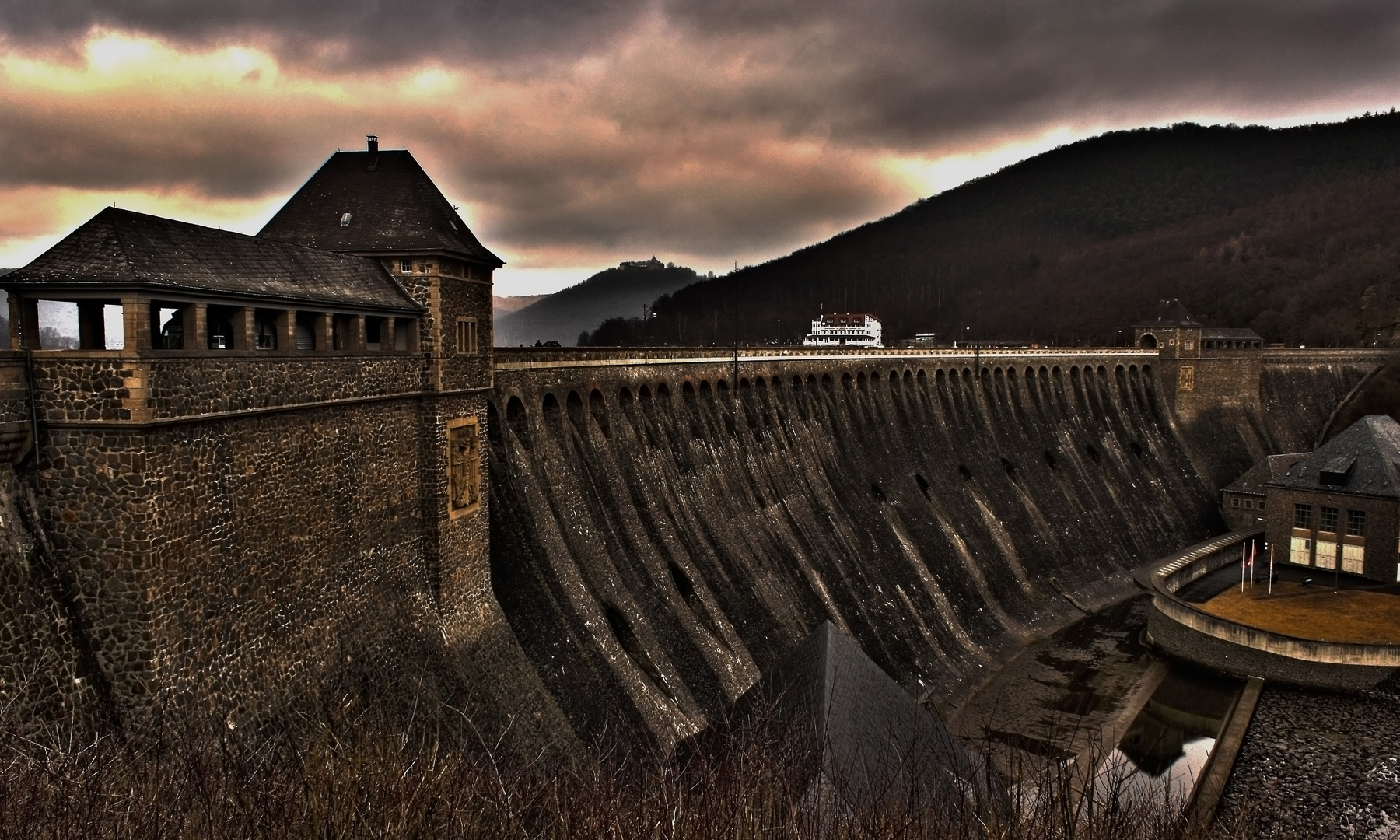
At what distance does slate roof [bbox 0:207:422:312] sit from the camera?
530 inches

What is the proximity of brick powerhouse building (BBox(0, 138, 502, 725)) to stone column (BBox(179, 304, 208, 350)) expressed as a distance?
4 centimetres

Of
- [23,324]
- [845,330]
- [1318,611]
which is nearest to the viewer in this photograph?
[23,324]

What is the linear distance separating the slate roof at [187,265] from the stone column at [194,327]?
369 millimetres

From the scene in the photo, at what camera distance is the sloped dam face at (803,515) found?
82.9 ft

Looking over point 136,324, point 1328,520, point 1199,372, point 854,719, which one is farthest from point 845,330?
point 136,324

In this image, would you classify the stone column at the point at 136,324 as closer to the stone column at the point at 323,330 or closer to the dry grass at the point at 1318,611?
the stone column at the point at 323,330

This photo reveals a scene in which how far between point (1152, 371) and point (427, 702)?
230 ft

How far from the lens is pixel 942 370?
57438mm

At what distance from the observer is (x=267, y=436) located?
15977 millimetres

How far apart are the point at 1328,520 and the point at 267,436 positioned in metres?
47.7

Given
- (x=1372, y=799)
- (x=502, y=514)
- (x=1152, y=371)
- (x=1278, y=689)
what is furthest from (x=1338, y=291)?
(x=502, y=514)

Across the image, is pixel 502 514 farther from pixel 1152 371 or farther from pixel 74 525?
pixel 1152 371

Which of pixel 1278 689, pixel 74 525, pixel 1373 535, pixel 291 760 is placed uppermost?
pixel 74 525

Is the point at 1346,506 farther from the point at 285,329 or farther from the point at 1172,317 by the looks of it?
the point at 285,329
